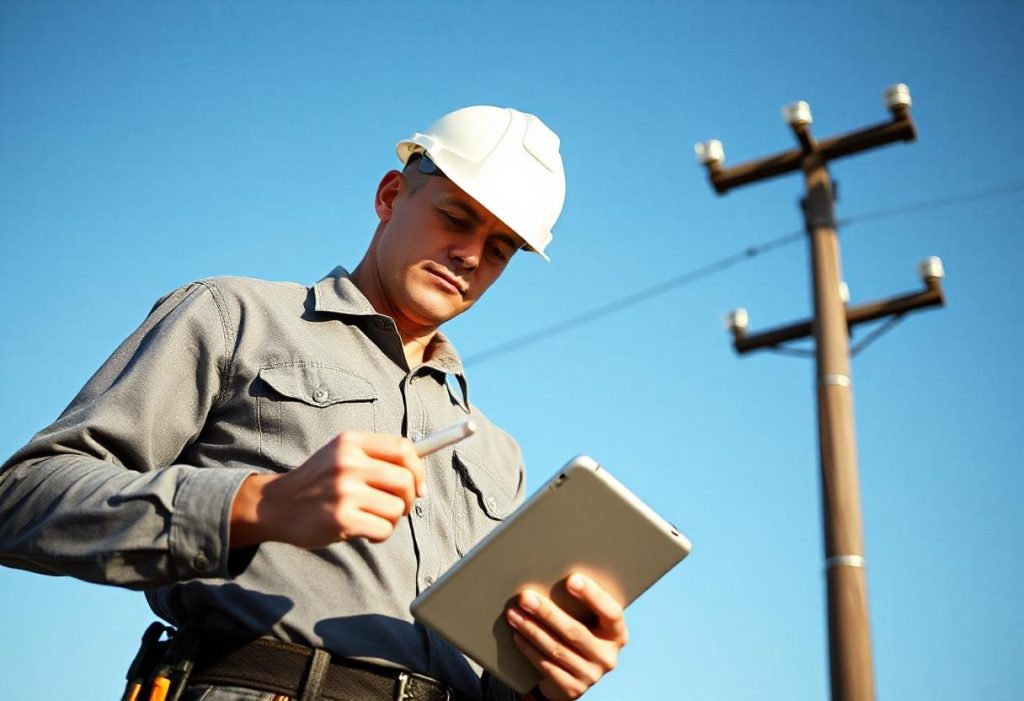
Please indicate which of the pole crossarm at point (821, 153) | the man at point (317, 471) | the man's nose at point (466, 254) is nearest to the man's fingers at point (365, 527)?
the man at point (317, 471)

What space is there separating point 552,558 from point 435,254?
86cm

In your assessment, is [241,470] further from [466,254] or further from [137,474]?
[466,254]

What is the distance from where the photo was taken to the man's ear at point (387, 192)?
2656 millimetres

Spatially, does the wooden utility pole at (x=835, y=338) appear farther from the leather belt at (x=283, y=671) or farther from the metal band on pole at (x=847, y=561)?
the leather belt at (x=283, y=671)

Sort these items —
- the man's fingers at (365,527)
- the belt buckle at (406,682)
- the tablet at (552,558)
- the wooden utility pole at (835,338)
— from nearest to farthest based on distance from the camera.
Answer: the man's fingers at (365,527)
the tablet at (552,558)
the belt buckle at (406,682)
the wooden utility pole at (835,338)

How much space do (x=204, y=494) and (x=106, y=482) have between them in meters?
0.19

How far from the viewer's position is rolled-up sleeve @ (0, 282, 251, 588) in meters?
1.62

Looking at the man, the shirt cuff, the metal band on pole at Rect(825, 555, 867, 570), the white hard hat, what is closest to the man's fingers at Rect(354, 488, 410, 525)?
the man

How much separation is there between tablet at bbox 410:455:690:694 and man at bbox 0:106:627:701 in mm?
40

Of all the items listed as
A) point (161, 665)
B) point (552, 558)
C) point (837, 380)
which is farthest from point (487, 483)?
point (837, 380)

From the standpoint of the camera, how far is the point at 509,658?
76.4 inches

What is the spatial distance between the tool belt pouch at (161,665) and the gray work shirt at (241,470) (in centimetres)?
5

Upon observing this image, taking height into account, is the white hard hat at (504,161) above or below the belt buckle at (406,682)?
above

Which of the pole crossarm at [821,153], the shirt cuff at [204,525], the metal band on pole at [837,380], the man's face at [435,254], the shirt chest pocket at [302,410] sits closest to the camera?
the shirt cuff at [204,525]
